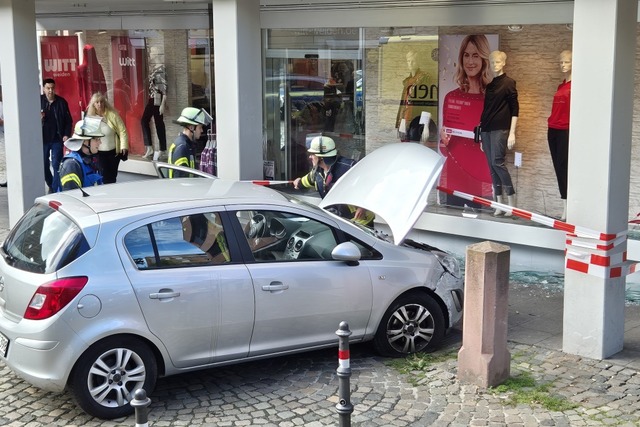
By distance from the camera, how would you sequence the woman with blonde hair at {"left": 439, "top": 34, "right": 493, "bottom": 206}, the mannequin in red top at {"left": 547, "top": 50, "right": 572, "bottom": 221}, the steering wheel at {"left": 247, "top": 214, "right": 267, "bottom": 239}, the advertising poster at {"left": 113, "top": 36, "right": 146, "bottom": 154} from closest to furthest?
the steering wheel at {"left": 247, "top": 214, "right": 267, "bottom": 239}, the mannequin in red top at {"left": 547, "top": 50, "right": 572, "bottom": 221}, the woman with blonde hair at {"left": 439, "top": 34, "right": 493, "bottom": 206}, the advertising poster at {"left": 113, "top": 36, "right": 146, "bottom": 154}

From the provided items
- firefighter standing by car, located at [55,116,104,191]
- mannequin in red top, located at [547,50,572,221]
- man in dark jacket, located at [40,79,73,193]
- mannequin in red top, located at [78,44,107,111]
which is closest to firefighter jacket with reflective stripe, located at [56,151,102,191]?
firefighter standing by car, located at [55,116,104,191]

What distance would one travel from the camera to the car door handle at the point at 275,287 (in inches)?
289

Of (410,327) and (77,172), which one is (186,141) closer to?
(77,172)

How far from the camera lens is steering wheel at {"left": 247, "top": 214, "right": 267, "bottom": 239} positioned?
7531 millimetres

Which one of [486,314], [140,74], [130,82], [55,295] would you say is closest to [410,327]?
[486,314]

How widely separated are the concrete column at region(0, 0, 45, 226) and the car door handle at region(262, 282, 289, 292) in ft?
22.3

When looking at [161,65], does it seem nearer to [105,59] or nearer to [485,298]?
[105,59]

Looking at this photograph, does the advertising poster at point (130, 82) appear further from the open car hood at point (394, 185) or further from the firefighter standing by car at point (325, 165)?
the open car hood at point (394, 185)

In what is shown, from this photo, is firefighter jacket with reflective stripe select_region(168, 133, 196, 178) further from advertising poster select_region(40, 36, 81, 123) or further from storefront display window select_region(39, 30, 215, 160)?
advertising poster select_region(40, 36, 81, 123)

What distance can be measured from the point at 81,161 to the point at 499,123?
5004mm

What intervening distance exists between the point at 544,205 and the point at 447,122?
1.71 metres

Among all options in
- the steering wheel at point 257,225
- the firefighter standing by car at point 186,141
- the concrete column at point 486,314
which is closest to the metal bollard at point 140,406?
the steering wheel at point 257,225

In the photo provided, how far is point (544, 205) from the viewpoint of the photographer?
11352 mm

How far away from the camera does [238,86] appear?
34.6 ft
